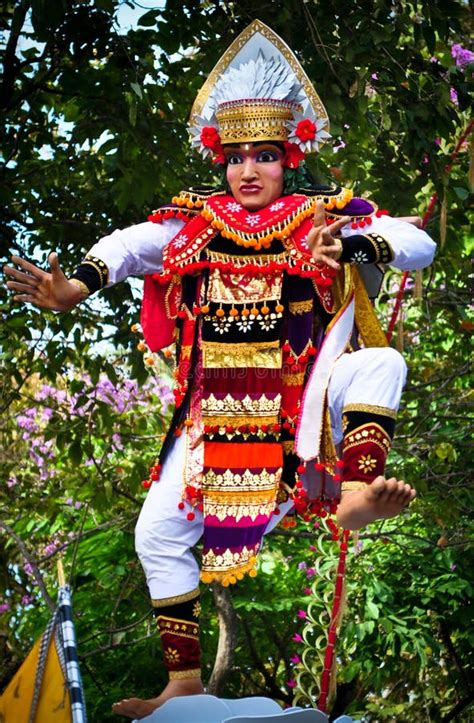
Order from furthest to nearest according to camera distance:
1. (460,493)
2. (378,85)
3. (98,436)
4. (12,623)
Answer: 1. (12,623)
2. (460,493)
3. (98,436)
4. (378,85)

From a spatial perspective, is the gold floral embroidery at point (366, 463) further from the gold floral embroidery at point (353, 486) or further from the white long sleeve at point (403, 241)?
the white long sleeve at point (403, 241)

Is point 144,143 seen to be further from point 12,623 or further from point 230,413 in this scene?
point 12,623

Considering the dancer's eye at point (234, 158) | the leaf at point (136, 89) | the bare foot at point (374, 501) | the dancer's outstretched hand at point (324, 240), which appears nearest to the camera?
the bare foot at point (374, 501)

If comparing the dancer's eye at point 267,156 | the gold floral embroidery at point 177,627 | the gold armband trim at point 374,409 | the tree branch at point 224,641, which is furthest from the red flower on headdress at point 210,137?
the tree branch at point 224,641

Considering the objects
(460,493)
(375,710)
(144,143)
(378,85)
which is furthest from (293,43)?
(375,710)

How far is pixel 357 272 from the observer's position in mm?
4098

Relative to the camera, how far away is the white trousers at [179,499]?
379cm

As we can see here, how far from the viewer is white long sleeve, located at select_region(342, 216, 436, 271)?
395 centimetres

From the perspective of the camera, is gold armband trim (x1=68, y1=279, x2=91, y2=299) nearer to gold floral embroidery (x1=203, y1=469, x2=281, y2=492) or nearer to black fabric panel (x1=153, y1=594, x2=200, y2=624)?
gold floral embroidery (x1=203, y1=469, x2=281, y2=492)

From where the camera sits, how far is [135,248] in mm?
4129

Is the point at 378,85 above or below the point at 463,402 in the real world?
above

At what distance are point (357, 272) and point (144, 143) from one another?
6.34 feet

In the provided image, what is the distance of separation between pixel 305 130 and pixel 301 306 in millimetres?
522

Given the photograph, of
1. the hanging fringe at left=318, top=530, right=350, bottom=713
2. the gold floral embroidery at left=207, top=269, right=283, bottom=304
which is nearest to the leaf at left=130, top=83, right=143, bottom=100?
the gold floral embroidery at left=207, top=269, right=283, bottom=304
